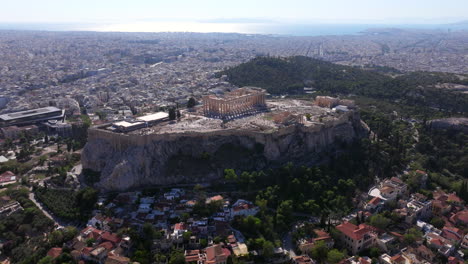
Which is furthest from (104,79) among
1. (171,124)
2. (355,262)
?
(355,262)

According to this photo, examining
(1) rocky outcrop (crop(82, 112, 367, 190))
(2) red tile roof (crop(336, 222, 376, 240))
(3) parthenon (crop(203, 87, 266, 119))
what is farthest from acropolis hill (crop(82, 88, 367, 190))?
(2) red tile roof (crop(336, 222, 376, 240))

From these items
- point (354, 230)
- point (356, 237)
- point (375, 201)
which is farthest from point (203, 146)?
point (356, 237)

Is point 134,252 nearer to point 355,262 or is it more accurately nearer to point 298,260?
point 298,260

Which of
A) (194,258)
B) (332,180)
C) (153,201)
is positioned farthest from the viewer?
(332,180)

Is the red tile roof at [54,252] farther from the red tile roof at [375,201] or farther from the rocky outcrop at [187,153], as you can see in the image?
the red tile roof at [375,201]

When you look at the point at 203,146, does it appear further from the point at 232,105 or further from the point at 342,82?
the point at 342,82

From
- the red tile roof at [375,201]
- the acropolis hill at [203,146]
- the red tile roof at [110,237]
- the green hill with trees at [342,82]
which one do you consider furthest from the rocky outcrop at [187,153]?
the green hill with trees at [342,82]

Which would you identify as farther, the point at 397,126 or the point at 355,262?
the point at 397,126
